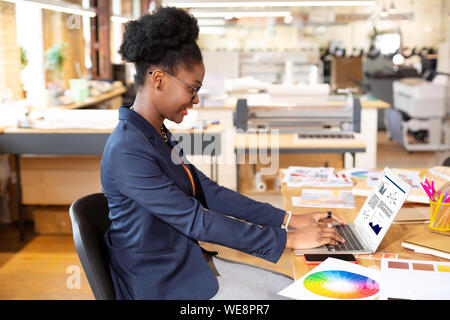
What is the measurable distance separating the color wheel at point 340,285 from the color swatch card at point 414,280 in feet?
0.12

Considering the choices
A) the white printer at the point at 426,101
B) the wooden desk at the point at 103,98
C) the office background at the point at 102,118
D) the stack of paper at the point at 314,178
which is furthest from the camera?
the white printer at the point at 426,101

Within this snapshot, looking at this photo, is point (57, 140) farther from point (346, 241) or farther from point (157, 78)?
point (346, 241)

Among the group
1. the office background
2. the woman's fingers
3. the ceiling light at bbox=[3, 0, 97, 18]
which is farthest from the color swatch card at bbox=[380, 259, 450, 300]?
the ceiling light at bbox=[3, 0, 97, 18]

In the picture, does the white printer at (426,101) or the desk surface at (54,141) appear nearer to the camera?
the desk surface at (54,141)

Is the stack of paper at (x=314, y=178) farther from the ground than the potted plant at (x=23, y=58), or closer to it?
closer to it

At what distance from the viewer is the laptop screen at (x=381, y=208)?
60.4 inches

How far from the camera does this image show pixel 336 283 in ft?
4.35

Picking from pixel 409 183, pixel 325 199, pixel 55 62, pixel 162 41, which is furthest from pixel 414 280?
pixel 55 62

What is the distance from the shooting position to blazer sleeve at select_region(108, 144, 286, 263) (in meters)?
1.42

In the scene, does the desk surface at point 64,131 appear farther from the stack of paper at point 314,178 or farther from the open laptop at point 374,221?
the open laptop at point 374,221

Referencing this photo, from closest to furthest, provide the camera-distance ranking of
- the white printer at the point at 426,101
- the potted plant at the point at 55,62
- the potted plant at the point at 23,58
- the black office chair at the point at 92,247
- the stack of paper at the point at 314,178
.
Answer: the black office chair at the point at 92,247
the stack of paper at the point at 314,178
the potted plant at the point at 23,58
the potted plant at the point at 55,62
the white printer at the point at 426,101

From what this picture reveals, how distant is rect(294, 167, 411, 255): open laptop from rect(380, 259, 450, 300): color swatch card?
0.10 meters

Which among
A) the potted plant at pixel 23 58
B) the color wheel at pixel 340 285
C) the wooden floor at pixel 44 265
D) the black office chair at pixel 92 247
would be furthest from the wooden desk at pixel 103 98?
the color wheel at pixel 340 285
